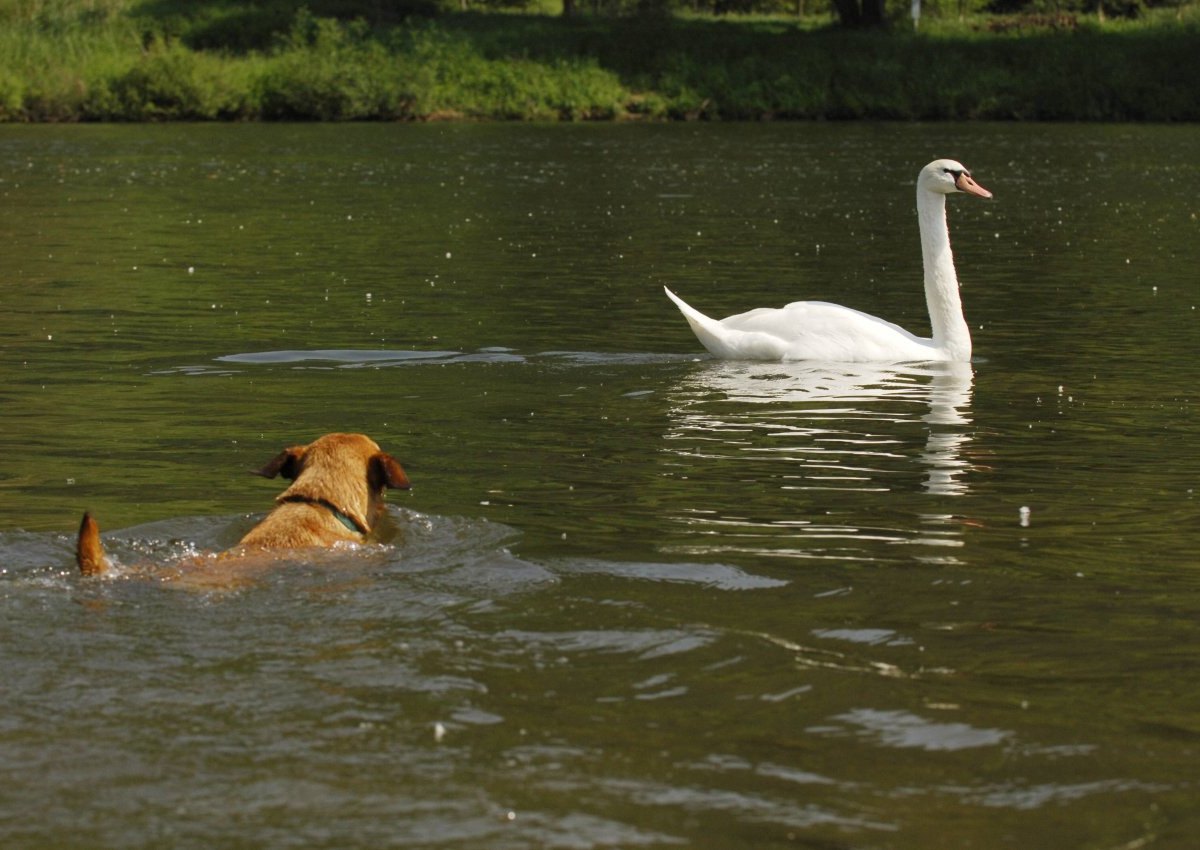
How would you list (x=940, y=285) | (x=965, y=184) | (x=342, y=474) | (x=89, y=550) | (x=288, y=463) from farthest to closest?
(x=965, y=184) → (x=940, y=285) → (x=288, y=463) → (x=342, y=474) → (x=89, y=550)

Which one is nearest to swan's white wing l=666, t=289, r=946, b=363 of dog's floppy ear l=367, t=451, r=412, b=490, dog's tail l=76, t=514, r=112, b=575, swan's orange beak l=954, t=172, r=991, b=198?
swan's orange beak l=954, t=172, r=991, b=198

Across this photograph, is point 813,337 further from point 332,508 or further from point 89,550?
point 89,550

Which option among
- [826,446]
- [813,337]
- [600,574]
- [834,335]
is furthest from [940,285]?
[600,574]

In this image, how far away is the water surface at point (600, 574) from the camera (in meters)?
5.26

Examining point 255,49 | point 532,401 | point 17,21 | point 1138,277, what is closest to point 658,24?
point 255,49

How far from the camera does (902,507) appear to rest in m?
9.34

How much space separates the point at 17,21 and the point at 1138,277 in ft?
162

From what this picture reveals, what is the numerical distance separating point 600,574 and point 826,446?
369 cm

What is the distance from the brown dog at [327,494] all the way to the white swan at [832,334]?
230 inches

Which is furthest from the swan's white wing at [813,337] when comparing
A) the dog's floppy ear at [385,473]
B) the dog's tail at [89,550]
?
the dog's tail at [89,550]

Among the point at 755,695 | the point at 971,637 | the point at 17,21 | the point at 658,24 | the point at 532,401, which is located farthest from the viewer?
the point at 658,24

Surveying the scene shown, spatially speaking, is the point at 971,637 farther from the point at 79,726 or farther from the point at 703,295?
the point at 703,295

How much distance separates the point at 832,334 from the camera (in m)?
14.3

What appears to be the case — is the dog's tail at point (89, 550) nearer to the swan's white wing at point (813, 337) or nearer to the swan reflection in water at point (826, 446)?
the swan reflection in water at point (826, 446)
